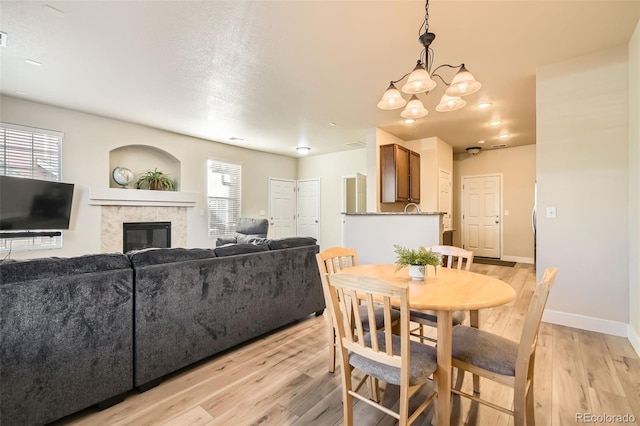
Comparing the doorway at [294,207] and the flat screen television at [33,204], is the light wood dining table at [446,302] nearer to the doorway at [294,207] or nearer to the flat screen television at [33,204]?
the flat screen television at [33,204]

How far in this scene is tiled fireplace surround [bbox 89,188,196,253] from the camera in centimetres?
466

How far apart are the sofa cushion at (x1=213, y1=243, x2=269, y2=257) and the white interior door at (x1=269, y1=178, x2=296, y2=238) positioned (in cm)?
474

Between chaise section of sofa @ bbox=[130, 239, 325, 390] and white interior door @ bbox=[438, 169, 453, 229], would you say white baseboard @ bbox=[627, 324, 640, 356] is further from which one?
white interior door @ bbox=[438, 169, 453, 229]

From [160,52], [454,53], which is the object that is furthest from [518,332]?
[160,52]

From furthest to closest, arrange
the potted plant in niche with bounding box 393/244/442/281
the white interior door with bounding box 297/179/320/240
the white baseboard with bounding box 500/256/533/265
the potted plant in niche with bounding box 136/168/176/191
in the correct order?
1. the white interior door with bounding box 297/179/320/240
2. the white baseboard with bounding box 500/256/533/265
3. the potted plant in niche with bounding box 136/168/176/191
4. the potted plant in niche with bounding box 393/244/442/281

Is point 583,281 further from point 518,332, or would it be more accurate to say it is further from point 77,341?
point 77,341

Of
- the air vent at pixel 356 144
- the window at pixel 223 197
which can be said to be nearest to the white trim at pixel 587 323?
the air vent at pixel 356 144

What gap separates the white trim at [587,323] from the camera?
2.81 metres

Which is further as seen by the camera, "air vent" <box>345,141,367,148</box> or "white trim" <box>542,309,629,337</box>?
"air vent" <box>345,141,367,148</box>

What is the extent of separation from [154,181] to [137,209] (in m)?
0.60

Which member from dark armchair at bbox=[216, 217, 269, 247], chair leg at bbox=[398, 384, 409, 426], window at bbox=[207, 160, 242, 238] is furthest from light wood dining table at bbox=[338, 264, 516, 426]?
window at bbox=[207, 160, 242, 238]

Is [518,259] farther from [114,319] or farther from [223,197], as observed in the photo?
[114,319]

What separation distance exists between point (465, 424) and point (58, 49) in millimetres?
4380
